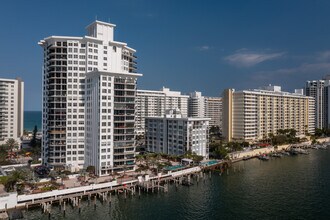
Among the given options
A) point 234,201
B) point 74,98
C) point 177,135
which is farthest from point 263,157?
point 74,98

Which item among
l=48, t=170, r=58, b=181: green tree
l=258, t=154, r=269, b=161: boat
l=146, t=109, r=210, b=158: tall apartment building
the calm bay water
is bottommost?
the calm bay water

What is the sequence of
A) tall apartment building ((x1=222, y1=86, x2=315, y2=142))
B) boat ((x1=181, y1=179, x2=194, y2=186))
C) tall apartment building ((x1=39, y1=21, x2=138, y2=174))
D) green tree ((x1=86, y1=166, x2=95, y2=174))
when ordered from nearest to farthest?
A: green tree ((x1=86, y1=166, x2=95, y2=174)) < boat ((x1=181, y1=179, x2=194, y2=186)) < tall apartment building ((x1=39, y1=21, x2=138, y2=174)) < tall apartment building ((x1=222, y1=86, x2=315, y2=142))

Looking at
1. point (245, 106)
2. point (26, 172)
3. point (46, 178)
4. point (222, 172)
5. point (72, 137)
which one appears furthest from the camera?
point (245, 106)

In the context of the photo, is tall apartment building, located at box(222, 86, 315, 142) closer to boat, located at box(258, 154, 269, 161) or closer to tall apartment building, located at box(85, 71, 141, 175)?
boat, located at box(258, 154, 269, 161)

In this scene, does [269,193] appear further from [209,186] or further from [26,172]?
[26,172]

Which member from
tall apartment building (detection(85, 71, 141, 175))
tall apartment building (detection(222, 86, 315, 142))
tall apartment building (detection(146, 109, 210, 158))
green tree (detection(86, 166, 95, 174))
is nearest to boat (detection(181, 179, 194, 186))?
tall apartment building (detection(85, 71, 141, 175))

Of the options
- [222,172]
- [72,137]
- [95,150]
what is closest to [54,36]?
[72,137]

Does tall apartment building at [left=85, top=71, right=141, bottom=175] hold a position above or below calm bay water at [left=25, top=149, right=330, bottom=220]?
above
